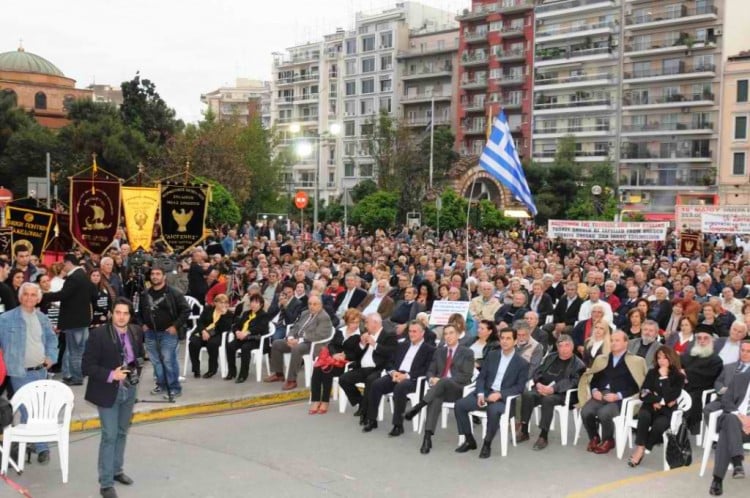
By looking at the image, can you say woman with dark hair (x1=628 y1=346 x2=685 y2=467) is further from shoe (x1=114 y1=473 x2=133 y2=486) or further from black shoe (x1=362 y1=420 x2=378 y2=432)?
shoe (x1=114 y1=473 x2=133 y2=486)

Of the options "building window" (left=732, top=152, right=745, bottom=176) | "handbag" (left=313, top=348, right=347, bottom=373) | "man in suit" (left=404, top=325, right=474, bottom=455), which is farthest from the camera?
"building window" (left=732, top=152, right=745, bottom=176)

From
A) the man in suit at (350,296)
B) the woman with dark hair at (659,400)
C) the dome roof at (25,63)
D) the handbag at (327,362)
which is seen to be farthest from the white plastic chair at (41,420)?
the dome roof at (25,63)

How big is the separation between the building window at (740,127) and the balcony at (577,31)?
39.1 feet

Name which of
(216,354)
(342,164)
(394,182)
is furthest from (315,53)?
(216,354)

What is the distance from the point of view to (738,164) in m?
55.8

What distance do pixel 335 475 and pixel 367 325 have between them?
3.08m

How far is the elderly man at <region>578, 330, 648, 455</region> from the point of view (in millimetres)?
8797

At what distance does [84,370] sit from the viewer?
7062mm

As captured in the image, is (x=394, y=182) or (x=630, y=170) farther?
(x=630, y=170)

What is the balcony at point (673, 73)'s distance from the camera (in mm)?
57406

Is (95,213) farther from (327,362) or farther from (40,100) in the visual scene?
(40,100)

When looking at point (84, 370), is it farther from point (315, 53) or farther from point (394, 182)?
point (315, 53)

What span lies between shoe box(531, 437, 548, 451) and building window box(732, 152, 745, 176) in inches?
2059

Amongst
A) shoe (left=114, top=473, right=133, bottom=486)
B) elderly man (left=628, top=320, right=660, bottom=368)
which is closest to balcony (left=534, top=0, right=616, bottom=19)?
elderly man (left=628, top=320, right=660, bottom=368)
